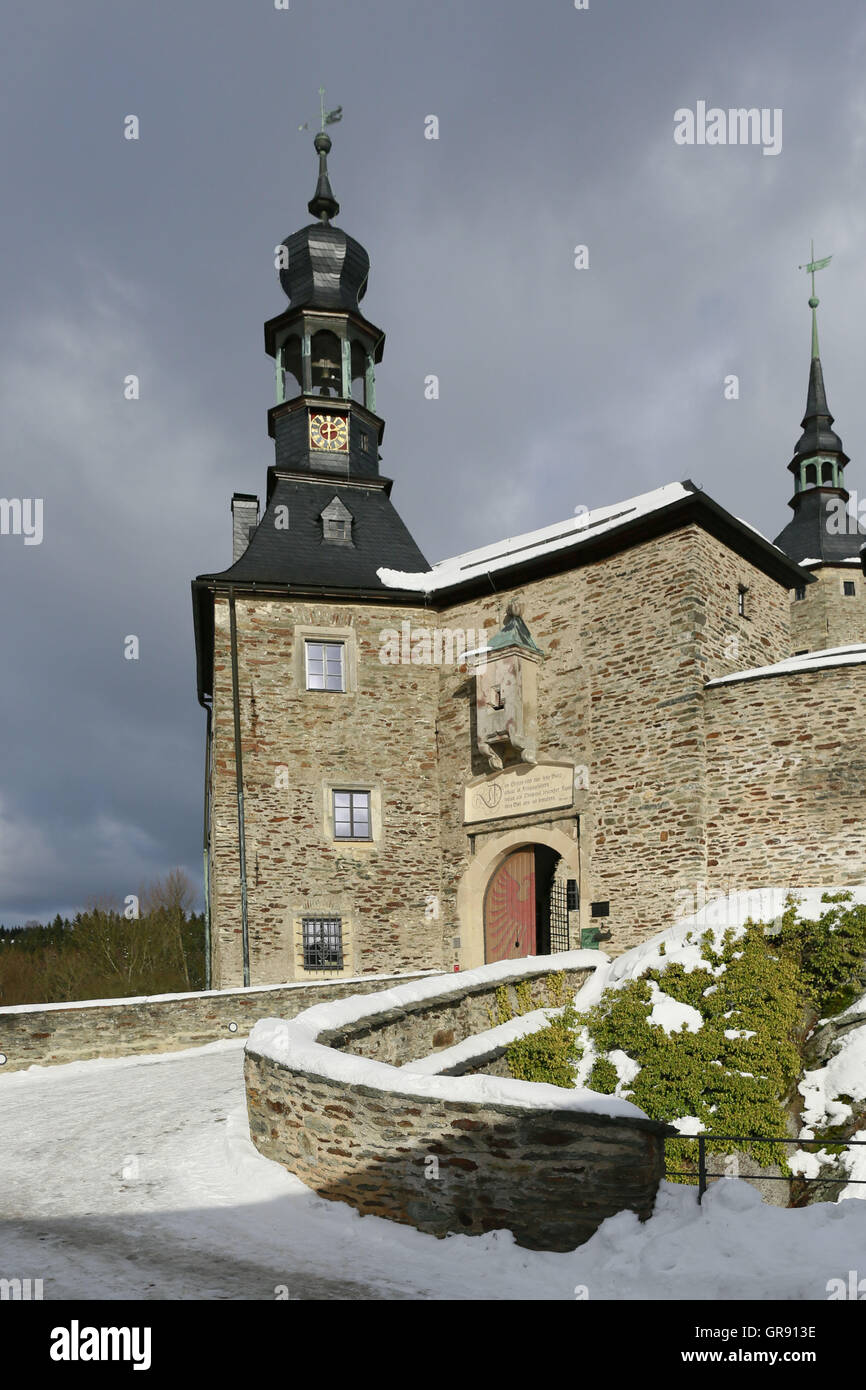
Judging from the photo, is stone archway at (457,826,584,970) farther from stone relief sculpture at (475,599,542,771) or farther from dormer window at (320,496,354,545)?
dormer window at (320,496,354,545)

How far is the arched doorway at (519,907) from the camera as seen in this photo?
17.9 meters

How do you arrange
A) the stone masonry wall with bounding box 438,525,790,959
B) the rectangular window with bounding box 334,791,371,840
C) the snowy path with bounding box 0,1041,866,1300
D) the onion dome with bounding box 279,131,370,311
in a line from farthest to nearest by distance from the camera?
the onion dome with bounding box 279,131,370,311 → the rectangular window with bounding box 334,791,371,840 → the stone masonry wall with bounding box 438,525,790,959 → the snowy path with bounding box 0,1041,866,1300

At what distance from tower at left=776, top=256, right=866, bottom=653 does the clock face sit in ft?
54.4

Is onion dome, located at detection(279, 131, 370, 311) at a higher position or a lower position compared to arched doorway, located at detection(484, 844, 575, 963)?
higher

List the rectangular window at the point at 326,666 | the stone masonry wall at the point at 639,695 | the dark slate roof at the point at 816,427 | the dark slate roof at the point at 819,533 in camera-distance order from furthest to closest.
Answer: the dark slate roof at the point at 816,427 → the dark slate roof at the point at 819,533 → the rectangular window at the point at 326,666 → the stone masonry wall at the point at 639,695

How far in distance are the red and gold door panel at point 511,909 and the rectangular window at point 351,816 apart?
2642 millimetres

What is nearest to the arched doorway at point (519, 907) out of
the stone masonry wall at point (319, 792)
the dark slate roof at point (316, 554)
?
the stone masonry wall at point (319, 792)

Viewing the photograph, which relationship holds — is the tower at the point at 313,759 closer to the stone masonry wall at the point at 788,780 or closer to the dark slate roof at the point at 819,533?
the stone masonry wall at the point at 788,780

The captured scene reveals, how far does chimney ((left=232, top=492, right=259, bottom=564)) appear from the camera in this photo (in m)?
24.3

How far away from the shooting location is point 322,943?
18.0m

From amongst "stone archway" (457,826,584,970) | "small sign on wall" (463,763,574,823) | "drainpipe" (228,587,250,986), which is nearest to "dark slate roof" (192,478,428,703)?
"drainpipe" (228,587,250,986)

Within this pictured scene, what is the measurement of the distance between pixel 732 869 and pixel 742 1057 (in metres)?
4.15

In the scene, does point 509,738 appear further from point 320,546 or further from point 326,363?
point 326,363

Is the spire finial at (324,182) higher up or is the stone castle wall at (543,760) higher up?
the spire finial at (324,182)
